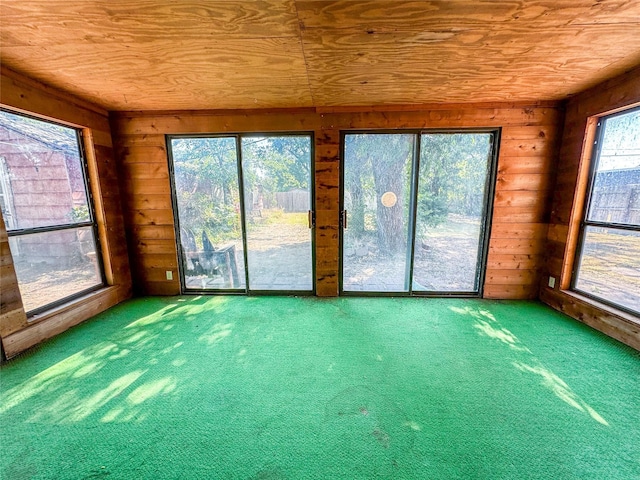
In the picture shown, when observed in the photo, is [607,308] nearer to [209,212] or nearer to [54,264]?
[209,212]

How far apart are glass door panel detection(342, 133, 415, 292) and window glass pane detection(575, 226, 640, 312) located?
1.75 metres

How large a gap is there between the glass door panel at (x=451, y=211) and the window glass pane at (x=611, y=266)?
0.94 meters

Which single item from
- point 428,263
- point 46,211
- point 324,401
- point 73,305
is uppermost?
point 46,211

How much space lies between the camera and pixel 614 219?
2.39m

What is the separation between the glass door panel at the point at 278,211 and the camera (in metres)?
3.10

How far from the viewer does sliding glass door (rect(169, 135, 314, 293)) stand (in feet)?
10.2

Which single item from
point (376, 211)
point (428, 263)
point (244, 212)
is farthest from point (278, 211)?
point (428, 263)

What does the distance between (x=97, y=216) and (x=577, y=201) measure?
5.22 metres

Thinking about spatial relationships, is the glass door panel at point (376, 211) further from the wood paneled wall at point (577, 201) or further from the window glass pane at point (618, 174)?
the window glass pane at point (618, 174)

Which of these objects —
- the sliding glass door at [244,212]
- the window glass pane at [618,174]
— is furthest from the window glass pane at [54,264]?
the window glass pane at [618,174]

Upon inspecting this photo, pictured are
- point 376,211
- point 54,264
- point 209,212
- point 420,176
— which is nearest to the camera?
point 54,264

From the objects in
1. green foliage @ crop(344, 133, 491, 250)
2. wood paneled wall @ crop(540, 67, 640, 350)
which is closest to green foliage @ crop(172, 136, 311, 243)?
green foliage @ crop(344, 133, 491, 250)

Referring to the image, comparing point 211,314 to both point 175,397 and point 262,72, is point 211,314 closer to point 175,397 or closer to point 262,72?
point 175,397

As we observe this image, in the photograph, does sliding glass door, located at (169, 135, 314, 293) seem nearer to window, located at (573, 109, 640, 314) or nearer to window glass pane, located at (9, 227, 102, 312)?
window glass pane, located at (9, 227, 102, 312)
